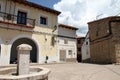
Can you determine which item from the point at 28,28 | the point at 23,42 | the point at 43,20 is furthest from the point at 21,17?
the point at 23,42

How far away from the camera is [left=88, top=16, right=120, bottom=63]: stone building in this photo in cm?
1902

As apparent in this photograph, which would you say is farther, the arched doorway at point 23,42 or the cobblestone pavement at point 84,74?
the arched doorway at point 23,42

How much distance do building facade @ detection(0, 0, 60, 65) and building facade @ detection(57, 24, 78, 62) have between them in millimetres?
2470

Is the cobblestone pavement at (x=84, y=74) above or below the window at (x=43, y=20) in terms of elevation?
below

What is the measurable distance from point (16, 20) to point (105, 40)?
42.7 feet

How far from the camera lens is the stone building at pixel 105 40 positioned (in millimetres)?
19016

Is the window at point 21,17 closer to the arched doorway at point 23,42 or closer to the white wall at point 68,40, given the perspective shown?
the arched doorway at point 23,42

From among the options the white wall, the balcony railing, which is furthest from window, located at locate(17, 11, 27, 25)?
the white wall

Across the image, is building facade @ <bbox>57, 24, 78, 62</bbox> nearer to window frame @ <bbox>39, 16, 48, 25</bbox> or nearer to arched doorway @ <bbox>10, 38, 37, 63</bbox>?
window frame @ <bbox>39, 16, 48, 25</bbox>

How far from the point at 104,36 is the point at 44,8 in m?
10.1

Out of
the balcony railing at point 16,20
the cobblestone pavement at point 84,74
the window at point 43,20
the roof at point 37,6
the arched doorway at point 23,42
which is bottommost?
the cobblestone pavement at point 84,74

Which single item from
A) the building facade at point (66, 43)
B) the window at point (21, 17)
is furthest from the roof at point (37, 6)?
the building facade at point (66, 43)

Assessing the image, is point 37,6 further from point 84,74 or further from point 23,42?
point 84,74

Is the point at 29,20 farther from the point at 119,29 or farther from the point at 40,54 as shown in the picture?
the point at 119,29
